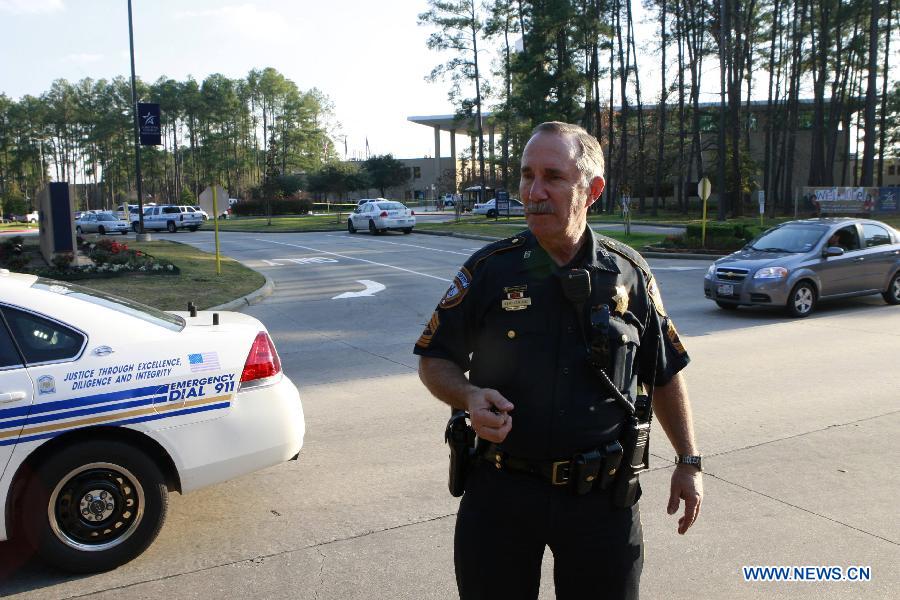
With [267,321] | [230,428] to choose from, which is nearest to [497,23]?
[267,321]

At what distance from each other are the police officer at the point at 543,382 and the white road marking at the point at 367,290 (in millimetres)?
13002

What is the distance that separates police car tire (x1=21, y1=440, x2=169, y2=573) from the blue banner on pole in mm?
26707

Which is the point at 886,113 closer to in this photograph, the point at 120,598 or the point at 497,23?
the point at 497,23

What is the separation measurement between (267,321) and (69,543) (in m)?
8.62

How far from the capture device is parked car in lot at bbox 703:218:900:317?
11875mm

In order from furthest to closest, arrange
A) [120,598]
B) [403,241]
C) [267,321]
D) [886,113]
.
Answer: [886,113]
[403,241]
[267,321]
[120,598]

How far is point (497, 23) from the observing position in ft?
163

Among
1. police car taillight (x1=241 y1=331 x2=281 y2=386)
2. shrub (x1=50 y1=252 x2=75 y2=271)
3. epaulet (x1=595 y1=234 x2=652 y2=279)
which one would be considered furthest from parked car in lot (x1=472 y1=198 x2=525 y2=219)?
epaulet (x1=595 y1=234 x2=652 y2=279)

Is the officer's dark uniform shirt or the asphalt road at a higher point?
the officer's dark uniform shirt

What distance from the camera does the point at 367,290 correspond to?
16172 mm

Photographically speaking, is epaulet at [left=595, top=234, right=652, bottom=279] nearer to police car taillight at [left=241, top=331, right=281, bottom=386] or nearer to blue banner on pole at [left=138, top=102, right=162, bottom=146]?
police car taillight at [left=241, top=331, right=281, bottom=386]

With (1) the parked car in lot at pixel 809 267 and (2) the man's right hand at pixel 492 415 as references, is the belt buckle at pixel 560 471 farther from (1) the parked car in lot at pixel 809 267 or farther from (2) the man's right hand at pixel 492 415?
(1) the parked car in lot at pixel 809 267

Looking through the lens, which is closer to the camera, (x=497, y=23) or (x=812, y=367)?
(x=812, y=367)

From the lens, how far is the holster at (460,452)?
7.65 ft
